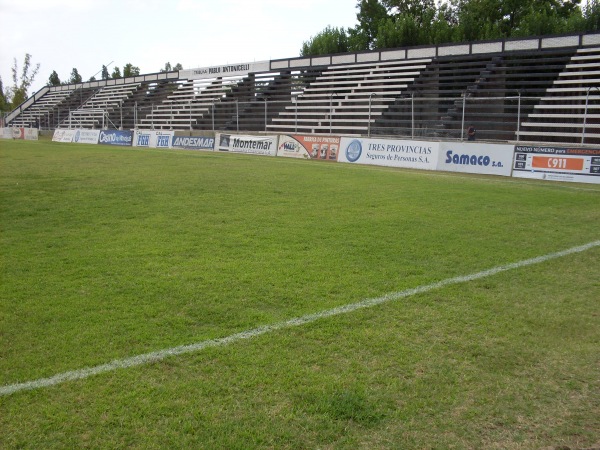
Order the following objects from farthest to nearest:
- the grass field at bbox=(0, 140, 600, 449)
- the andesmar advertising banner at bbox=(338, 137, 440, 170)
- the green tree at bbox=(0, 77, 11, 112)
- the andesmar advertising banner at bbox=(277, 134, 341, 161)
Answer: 1. the green tree at bbox=(0, 77, 11, 112)
2. the andesmar advertising banner at bbox=(277, 134, 341, 161)
3. the andesmar advertising banner at bbox=(338, 137, 440, 170)
4. the grass field at bbox=(0, 140, 600, 449)

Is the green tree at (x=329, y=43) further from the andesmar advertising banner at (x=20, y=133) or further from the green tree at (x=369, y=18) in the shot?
the andesmar advertising banner at (x=20, y=133)

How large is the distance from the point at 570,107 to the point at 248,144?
15058 millimetres

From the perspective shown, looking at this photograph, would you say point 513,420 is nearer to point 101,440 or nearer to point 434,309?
point 434,309

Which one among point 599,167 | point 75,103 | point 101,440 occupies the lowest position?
point 101,440

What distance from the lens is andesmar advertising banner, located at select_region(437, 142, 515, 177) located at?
18234 mm

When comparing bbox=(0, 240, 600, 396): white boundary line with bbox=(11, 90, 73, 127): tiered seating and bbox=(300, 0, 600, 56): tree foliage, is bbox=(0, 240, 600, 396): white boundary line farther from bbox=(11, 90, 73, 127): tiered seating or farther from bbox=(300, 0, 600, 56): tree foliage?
bbox=(11, 90, 73, 127): tiered seating

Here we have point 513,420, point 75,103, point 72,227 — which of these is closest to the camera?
point 513,420

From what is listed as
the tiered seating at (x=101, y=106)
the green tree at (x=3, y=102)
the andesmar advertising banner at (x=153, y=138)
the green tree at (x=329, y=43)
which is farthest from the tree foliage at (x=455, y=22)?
the green tree at (x=3, y=102)

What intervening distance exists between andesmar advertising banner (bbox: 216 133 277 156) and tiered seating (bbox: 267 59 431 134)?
14.1 feet

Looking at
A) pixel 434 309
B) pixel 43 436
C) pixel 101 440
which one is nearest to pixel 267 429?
pixel 101 440

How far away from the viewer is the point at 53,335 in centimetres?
435

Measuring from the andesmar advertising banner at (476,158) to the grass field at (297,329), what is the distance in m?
8.88

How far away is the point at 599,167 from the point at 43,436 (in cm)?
1691

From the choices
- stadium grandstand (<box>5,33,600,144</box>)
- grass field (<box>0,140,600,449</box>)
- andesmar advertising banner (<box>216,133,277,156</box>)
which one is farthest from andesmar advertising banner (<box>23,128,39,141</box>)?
grass field (<box>0,140,600,449</box>)
